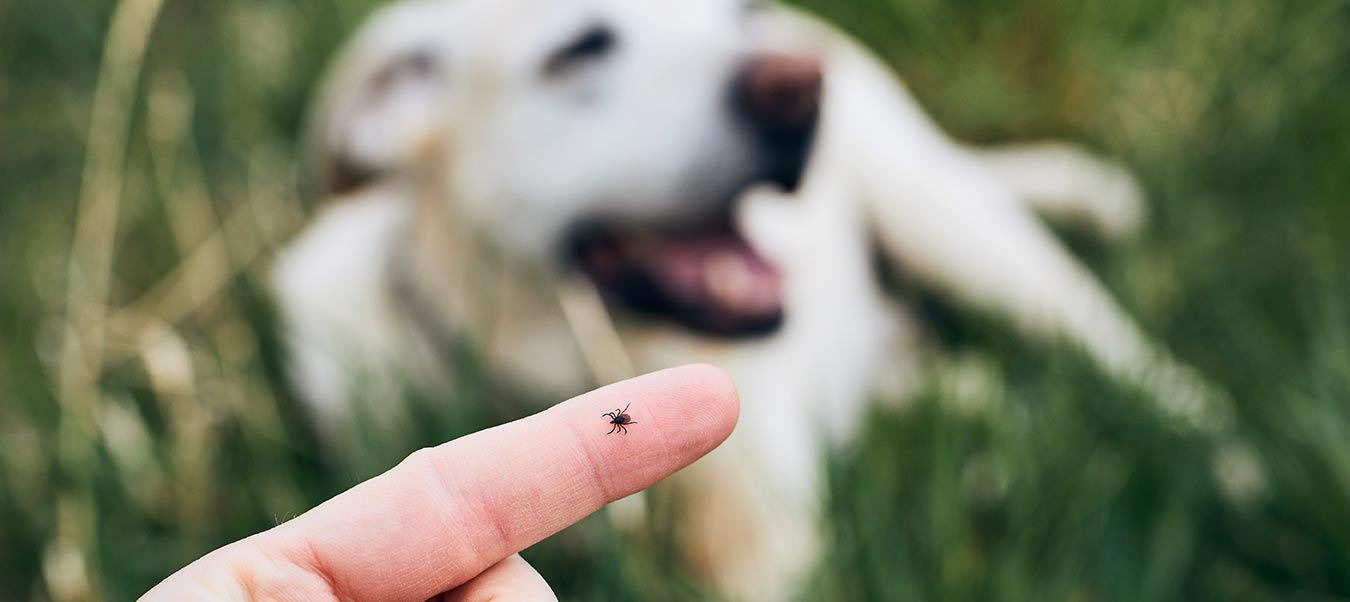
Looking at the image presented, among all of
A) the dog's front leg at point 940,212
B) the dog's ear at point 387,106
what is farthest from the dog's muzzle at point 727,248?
the dog's front leg at point 940,212

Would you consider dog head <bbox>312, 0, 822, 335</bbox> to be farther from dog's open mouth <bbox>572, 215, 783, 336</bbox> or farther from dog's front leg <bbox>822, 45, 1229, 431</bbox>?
dog's front leg <bbox>822, 45, 1229, 431</bbox>

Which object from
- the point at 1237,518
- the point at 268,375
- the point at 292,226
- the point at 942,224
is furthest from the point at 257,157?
the point at 1237,518

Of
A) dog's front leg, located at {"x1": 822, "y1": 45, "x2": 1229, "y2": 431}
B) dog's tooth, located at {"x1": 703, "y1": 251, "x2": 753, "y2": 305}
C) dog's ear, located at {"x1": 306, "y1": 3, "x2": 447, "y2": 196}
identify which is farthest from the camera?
dog's front leg, located at {"x1": 822, "y1": 45, "x2": 1229, "y2": 431}

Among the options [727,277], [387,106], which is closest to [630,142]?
[727,277]

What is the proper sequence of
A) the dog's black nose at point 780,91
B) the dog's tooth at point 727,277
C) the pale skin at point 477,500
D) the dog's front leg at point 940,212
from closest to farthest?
the pale skin at point 477,500
the dog's black nose at point 780,91
the dog's tooth at point 727,277
the dog's front leg at point 940,212

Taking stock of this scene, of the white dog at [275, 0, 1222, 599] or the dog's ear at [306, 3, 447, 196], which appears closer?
the white dog at [275, 0, 1222, 599]

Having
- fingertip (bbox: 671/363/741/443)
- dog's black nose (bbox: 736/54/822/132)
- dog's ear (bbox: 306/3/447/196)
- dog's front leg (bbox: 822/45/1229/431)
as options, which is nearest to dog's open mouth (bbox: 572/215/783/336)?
dog's black nose (bbox: 736/54/822/132)

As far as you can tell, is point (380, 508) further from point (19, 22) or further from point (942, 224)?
point (19, 22)

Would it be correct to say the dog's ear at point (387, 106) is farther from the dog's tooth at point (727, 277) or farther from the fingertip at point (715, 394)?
the fingertip at point (715, 394)
